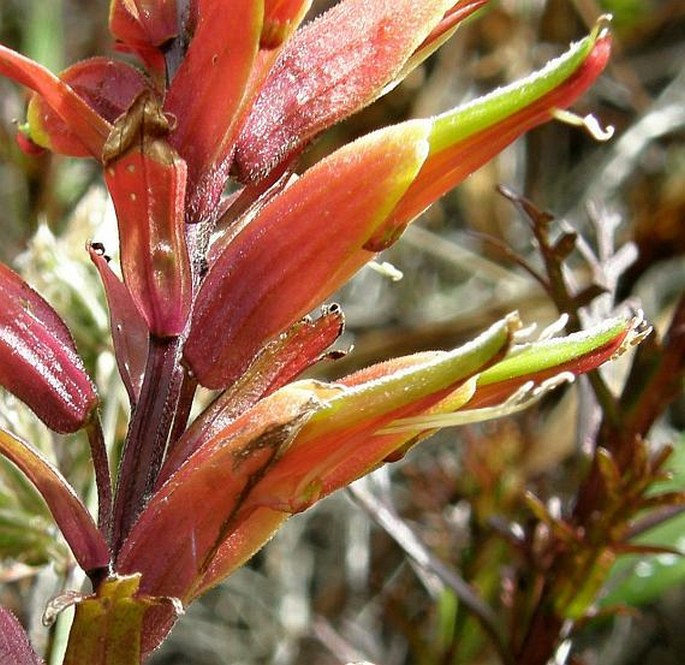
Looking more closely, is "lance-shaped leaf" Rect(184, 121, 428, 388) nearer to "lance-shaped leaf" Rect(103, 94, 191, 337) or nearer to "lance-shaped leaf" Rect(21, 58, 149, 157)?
"lance-shaped leaf" Rect(103, 94, 191, 337)

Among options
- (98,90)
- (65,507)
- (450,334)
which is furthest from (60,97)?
(450,334)

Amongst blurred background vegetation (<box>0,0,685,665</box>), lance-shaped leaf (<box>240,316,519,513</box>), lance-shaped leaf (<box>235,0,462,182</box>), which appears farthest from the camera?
blurred background vegetation (<box>0,0,685,665</box>)

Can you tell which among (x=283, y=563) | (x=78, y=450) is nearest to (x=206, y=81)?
(x=78, y=450)

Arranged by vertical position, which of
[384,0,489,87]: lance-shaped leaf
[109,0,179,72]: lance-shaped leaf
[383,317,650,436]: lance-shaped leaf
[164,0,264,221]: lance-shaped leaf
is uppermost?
[384,0,489,87]: lance-shaped leaf

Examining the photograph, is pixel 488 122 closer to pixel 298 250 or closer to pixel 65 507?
pixel 298 250

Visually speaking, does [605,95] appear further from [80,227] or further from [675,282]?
[80,227]

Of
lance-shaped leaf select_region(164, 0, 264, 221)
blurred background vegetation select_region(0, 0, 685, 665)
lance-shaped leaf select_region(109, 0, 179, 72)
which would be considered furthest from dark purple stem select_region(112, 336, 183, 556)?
blurred background vegetation select_region(0, 0, 685, 665)

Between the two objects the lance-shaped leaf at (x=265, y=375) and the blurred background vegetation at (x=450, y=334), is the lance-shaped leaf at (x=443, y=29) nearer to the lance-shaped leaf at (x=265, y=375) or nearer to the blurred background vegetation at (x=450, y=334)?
the lance-shaped leaf at (x=265, y=375)
